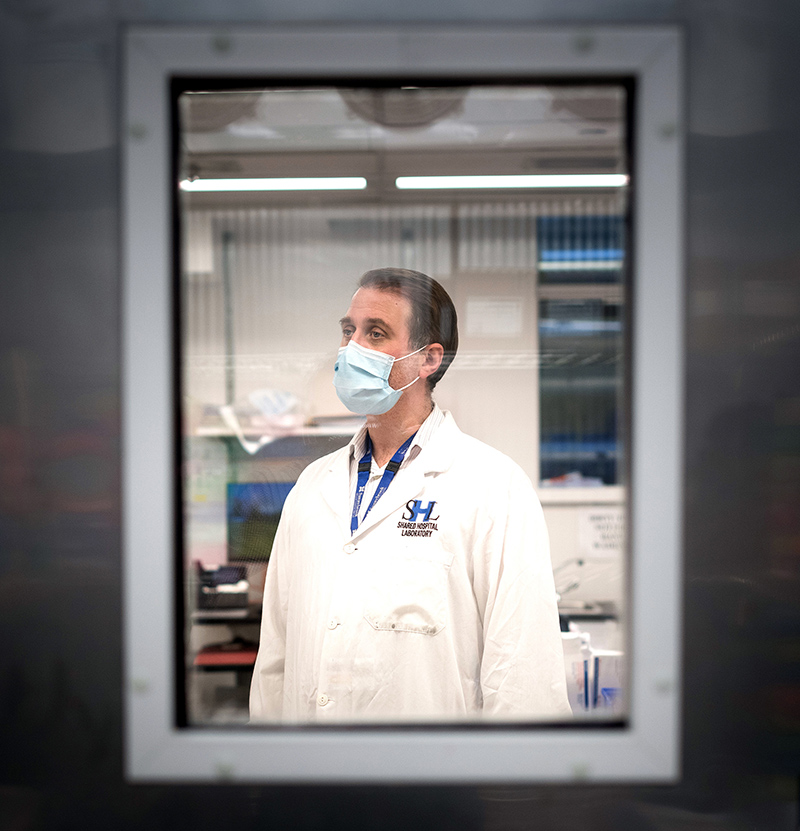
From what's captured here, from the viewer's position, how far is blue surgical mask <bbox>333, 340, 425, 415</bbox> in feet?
6.13

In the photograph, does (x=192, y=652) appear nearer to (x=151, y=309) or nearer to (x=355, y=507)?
(x=151, y=309)

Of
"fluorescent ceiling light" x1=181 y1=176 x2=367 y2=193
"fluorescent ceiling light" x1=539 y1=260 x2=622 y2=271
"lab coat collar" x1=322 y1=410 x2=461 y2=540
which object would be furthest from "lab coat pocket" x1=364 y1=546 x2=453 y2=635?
"fluorescent ceiling light" x1=181 y1=176 x2=367 y2=193

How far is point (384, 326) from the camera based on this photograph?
1.98m

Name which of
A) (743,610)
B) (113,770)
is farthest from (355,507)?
(743,610)

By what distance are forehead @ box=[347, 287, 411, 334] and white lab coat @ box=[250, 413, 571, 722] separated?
442mm

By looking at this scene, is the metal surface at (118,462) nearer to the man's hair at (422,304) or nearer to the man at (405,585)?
the man at (405,585)

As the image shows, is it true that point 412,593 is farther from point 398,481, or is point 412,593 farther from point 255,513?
point 255,513

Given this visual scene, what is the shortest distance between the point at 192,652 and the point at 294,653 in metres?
0.82

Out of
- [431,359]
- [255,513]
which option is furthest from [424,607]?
[431,359]

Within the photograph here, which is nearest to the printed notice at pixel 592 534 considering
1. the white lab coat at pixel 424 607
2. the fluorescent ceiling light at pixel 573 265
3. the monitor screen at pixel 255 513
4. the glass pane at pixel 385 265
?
the glass pane at pixel 385 265

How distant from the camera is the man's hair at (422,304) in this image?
2.00 metres

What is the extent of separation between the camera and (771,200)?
982 mm

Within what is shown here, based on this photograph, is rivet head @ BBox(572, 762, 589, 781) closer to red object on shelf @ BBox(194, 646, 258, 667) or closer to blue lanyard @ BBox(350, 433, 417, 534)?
red object on shelf @ BBox(194, 646, 258, 667)

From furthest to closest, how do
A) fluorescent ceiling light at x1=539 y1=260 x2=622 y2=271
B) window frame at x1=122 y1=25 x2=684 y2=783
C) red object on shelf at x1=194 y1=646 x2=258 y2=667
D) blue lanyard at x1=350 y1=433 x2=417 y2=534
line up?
blue lanyard at x1=350 y1=433 x2=417 y2=534 → fluorescent ceiling light at x1=539 y1=260 x2=622 y2=271 → red object on shelf at x1=194 y1=646 x2=258 y2=667 → window frame at x1=122 y1=25 x2=684 y2=783
